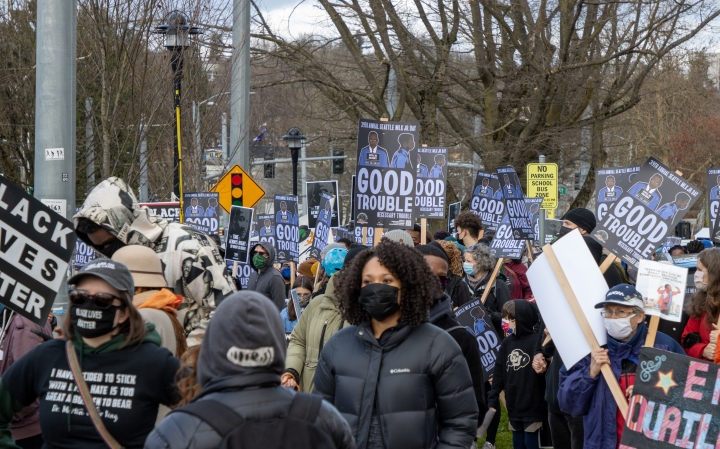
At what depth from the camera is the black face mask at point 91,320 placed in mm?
3576

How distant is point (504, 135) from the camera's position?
23.9 m

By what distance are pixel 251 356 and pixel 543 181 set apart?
1789 centimetres

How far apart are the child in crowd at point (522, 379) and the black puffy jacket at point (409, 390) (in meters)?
4.22

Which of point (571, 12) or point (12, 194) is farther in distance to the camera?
point (571, 12)

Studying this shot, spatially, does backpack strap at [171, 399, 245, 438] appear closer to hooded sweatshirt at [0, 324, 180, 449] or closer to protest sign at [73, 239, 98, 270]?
hooded sweatshirt at [0, 324, 180, 449]

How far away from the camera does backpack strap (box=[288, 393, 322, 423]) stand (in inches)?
106

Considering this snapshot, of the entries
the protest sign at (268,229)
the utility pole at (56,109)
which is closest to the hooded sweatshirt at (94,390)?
the utility pole at (56,109)

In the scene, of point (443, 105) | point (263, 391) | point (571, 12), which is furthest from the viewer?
point (443, 105)

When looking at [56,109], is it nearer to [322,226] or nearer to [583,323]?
[583,323]

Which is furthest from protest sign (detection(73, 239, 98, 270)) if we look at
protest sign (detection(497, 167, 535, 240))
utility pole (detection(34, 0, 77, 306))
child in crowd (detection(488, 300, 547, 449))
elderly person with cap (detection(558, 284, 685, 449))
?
elderly person with cap (detection(558, 284, 685, 449))

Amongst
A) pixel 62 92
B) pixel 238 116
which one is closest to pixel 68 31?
pixel 62 92

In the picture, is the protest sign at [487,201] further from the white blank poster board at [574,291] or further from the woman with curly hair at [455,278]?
the white blank poster board at [574,291]

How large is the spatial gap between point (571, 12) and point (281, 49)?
636cm

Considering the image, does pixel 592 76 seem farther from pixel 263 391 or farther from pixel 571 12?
pixel 263 391
